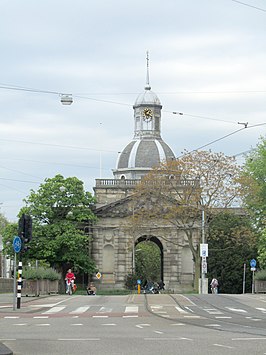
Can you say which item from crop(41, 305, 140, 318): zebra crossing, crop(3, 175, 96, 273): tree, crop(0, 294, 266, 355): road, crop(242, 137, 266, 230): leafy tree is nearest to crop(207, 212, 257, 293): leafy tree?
crop(242, 137, 266, 230): leafy tree

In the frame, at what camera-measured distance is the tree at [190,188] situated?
229ft

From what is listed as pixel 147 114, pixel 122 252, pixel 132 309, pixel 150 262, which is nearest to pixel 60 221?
pixel 122 252

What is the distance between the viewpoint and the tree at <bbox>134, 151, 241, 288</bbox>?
229 ft

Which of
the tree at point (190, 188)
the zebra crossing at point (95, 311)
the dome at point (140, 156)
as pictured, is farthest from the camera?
the dome at point (140, 156)

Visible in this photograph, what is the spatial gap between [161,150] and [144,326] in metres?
90.4

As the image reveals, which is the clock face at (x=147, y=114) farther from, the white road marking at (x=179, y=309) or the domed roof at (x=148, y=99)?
the white road marking at (x=179, y=309)

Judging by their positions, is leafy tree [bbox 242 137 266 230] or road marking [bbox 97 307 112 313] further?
leafy tree [bbox 242 137 266 230]

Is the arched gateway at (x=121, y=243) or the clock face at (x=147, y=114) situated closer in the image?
the arched gateway at (x=121, y=243)

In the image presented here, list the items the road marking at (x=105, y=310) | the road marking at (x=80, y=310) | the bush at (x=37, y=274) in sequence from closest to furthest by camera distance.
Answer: the road marking at (x=80, y=310), the road marking at (x=105, y=310), the bush at (x=37, y=274)

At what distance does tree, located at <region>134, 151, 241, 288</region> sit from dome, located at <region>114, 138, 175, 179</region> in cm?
3528

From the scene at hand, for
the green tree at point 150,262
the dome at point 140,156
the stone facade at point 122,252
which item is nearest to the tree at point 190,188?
the stone facade at point 122,252

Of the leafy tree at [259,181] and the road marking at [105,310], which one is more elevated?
the leafy tree at [259,181]

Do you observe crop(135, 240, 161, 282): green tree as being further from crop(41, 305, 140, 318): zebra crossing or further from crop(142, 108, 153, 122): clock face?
crop(41, 305, 140, 318): zebra crossing

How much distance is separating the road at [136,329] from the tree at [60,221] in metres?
47.9
